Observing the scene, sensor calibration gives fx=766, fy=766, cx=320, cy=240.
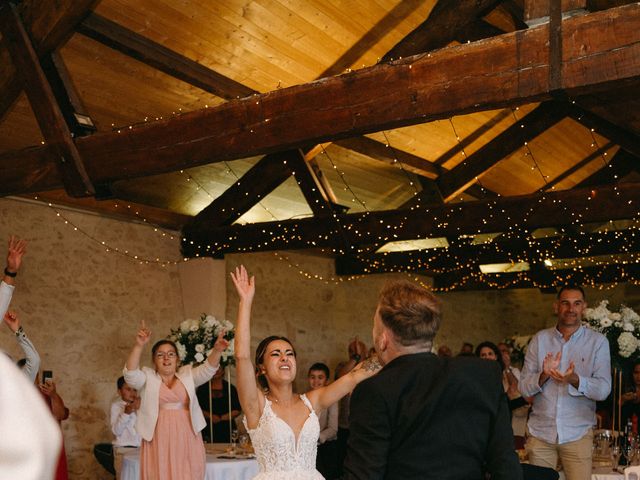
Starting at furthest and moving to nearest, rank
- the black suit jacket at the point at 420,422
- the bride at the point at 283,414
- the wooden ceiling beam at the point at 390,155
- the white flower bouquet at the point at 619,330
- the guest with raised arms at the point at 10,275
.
→ the wooden ceiling beam at the point at 390,155 < the white flower bouquet at the point at 619,330 < the guest with raised arms at the point at 10,275 < the bride at the point at 283,414 < the black suit jacket at the point at 420,422

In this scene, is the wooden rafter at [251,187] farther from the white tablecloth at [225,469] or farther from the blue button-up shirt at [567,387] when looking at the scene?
the blue button-up shirt at [567,387]

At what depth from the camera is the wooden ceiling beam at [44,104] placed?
5.36 m

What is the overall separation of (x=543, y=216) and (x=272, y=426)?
4954mm

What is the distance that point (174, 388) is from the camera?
16.9ft

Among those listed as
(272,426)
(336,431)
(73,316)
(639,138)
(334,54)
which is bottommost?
(336,431)

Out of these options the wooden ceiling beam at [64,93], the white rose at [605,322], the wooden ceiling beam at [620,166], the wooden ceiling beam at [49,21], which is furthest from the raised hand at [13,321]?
the wooden ceiling beam at [620,166]

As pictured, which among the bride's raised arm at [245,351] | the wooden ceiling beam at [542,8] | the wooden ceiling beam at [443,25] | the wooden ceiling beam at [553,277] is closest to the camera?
the bride's raised arm at [245,351]

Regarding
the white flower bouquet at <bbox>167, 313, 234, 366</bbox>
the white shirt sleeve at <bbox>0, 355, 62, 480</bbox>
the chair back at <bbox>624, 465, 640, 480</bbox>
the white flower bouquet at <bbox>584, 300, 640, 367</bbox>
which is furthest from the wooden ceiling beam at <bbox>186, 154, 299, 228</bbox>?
the white shirt sleeve at <bbox>0, 355, 62, 480</bbox>

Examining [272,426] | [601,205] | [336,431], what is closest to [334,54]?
[601,205]

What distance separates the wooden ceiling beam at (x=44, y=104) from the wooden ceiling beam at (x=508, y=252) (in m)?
6.18

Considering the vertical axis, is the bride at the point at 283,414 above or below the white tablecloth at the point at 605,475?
above

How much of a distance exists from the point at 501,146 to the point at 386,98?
6.36 meters

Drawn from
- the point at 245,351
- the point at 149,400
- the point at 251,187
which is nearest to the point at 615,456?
the point at 245,351

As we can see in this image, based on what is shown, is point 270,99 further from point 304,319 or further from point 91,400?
point 304,319
